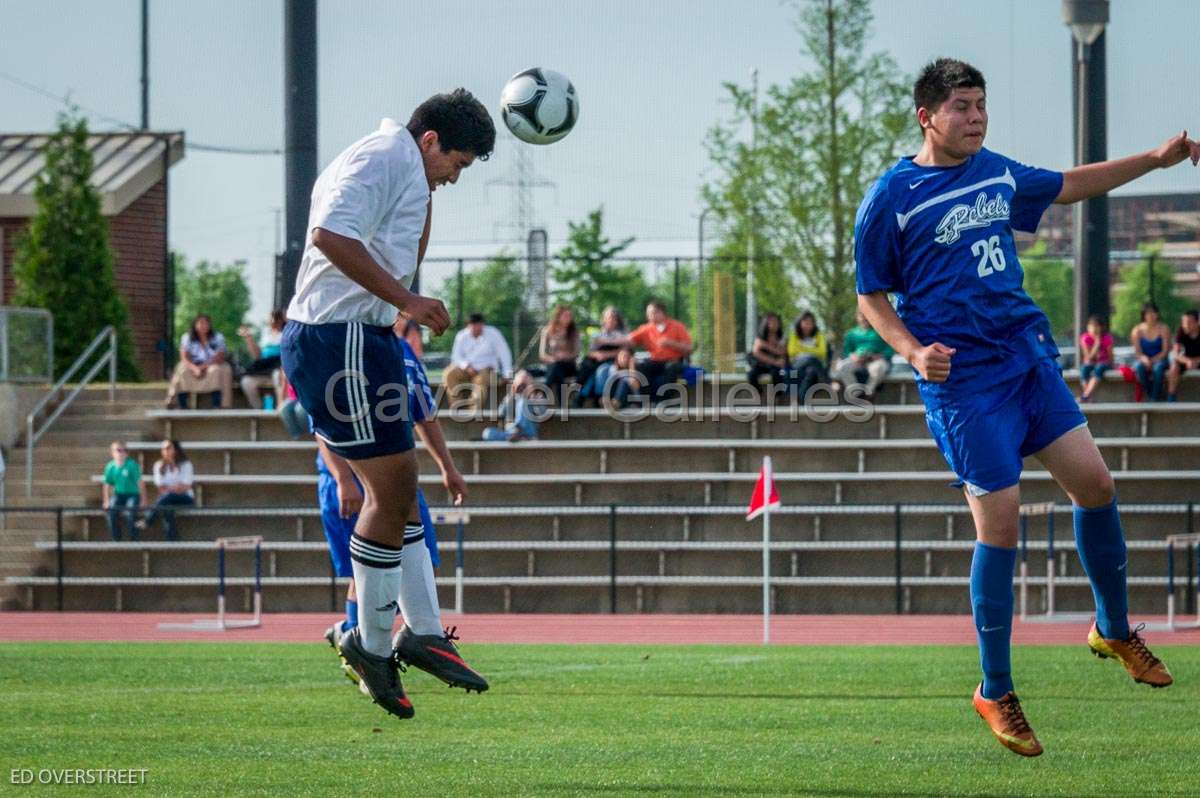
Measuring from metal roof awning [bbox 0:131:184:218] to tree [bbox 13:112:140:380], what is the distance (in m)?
1.86

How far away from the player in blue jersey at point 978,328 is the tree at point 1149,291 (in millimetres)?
19430

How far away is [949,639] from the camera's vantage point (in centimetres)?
1466

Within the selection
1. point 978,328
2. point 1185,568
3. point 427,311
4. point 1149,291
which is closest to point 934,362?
point 978,328

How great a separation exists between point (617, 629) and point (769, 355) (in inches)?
227

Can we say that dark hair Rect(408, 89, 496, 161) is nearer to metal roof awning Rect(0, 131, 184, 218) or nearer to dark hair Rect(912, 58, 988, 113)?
dark hair Rect(912, 58, 988, 113)

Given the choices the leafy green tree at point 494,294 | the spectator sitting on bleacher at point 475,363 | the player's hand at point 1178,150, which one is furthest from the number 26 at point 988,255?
the leafy green tree at point 494,294

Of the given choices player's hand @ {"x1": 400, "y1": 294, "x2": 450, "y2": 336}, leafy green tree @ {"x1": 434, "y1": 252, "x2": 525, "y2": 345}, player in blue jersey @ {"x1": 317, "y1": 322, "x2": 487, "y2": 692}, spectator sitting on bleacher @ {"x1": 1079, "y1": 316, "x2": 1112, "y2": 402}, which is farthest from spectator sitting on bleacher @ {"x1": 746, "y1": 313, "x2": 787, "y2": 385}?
player's hand @ {"x1": 400, "y1": 294, "x2": 450, "y2": 336}

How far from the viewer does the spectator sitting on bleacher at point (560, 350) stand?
20.9 m

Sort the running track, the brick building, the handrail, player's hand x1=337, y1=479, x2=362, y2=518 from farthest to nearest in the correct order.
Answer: the brick building → the handrail → the running track → player's hand x1=337, y1=479, x2=362, y2=518

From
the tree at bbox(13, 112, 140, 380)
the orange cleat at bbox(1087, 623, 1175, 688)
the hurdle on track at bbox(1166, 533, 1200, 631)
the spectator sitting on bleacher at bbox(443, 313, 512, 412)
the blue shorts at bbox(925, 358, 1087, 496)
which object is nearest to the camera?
the blue shorts at bbox(925, 358, 1087, 496)

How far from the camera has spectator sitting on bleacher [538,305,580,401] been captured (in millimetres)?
20938

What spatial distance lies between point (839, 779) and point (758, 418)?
15.3m

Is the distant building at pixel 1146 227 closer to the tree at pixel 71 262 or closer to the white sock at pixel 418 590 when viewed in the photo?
the tree at pixel 71 262

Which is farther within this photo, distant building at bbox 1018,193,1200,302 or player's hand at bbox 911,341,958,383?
distant building at bbox 1018,193,1200,302
